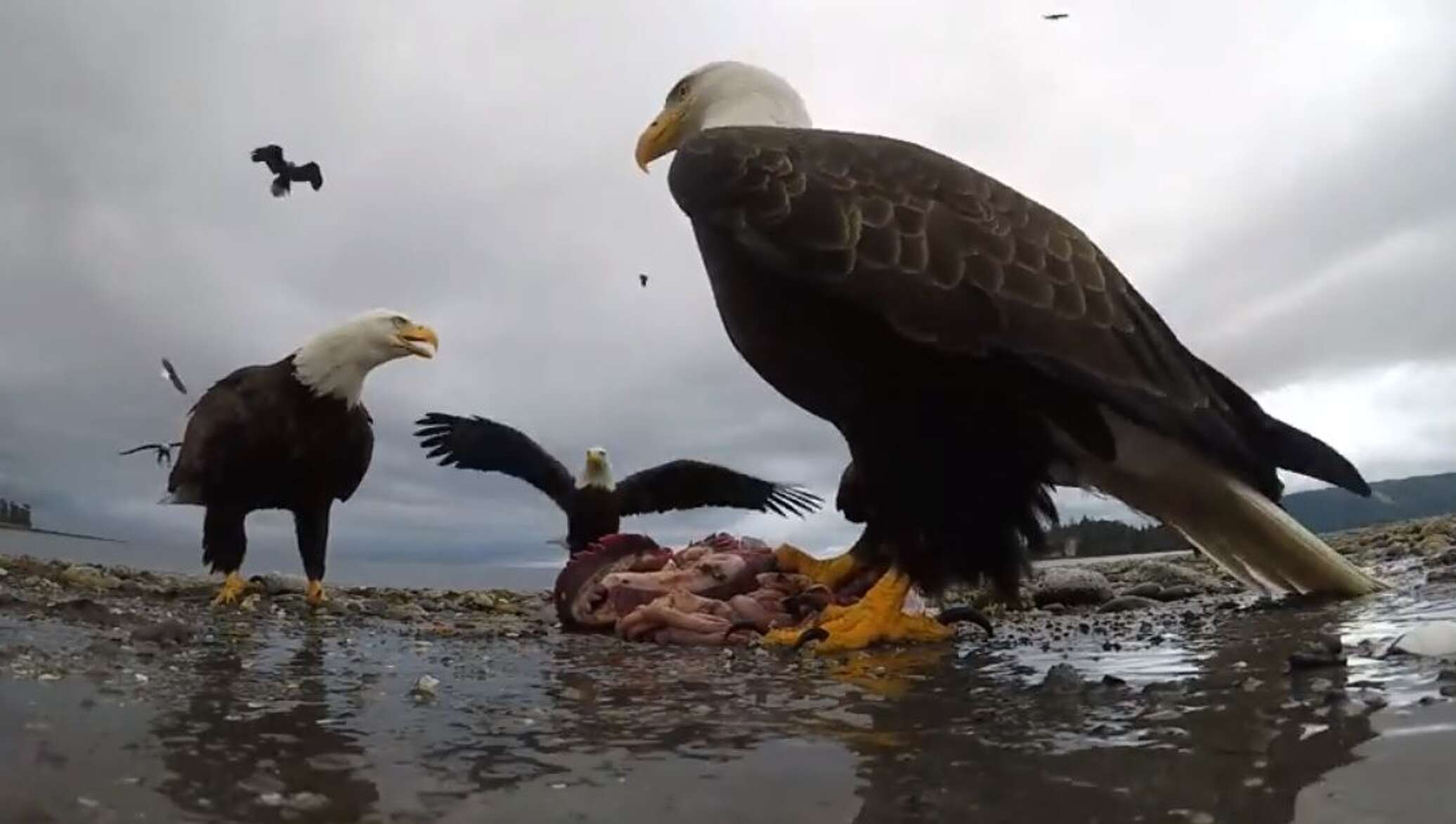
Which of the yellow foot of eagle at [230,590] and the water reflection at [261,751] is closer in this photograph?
the water reflection at [261,751]

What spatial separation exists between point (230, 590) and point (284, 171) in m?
4.03

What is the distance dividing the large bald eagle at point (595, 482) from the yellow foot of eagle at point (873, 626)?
7205mm

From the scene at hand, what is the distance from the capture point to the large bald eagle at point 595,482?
443 inches

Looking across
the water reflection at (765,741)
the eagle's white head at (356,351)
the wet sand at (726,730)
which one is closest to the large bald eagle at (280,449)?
the eagle's white head at (356,351)

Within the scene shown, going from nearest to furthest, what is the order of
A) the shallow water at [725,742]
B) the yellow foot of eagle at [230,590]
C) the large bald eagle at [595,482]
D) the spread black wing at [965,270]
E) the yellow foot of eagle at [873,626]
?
the shallow water at [725,742] < the spread black wing at [965,270] < the yellow foot of eagle at [873,626] < the yellow foot of eagle at [230,590] < the large bald eagle at [595,482]

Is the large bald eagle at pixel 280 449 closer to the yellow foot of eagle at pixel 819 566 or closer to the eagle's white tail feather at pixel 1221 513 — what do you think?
the yellow foot of eagle at pixel 819 566

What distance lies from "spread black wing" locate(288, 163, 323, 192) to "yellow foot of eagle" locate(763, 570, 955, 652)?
6.49 metres

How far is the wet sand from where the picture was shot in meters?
1.41

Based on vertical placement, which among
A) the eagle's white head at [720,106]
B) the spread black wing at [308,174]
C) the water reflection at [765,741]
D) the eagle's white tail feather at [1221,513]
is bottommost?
the water reflection at [765,741]

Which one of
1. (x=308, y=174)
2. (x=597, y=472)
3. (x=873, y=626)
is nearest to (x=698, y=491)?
(x=597, y=472)

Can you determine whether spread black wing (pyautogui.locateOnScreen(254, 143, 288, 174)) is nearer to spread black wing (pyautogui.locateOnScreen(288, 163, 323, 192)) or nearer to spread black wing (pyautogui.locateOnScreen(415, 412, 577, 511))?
spread black wing (pyautogui.locateOnScreen(288, 163, 323, 192))

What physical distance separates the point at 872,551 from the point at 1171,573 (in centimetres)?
428

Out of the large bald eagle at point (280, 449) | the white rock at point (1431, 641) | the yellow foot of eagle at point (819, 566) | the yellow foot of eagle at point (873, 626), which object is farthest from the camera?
the large bald eagle at point (280, 449)

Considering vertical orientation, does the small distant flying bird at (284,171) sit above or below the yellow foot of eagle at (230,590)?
above
